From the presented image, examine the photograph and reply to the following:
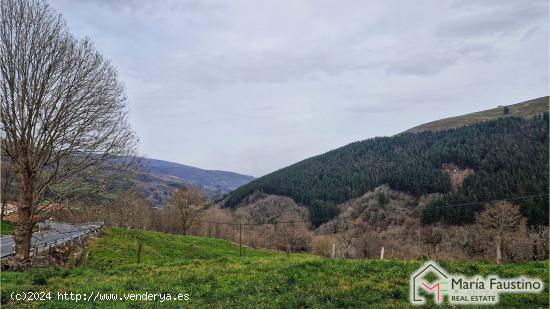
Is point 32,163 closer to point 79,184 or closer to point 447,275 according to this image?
point 79,184

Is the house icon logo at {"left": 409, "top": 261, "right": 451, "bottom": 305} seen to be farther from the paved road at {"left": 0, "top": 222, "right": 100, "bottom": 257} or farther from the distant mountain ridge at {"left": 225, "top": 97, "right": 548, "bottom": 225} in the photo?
the distant mountain ridge at {"left": 225, "top": 97, "right": 548, "bottom": 225}

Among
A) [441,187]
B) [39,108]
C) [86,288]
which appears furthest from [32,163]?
[441,187]

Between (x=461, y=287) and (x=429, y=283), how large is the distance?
1010 millimetres

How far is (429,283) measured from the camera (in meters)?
11.5

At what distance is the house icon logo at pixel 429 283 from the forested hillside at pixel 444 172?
3399 inches

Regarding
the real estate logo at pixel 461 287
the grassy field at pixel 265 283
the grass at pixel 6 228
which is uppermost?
the real estate logo at pixel 461 287

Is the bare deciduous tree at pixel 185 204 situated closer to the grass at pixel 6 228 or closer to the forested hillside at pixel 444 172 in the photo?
the grass at pixel 6 228

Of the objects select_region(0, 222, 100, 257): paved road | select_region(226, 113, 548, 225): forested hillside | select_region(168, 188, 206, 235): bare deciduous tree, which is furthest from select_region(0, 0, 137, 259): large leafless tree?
select_region(226, 113, 548, 225): forested hillside

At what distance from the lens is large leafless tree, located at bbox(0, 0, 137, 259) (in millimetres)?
17141

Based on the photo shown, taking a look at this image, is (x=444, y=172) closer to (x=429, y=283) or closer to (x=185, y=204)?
(x=185, y=204)

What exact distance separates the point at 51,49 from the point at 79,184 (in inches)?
274

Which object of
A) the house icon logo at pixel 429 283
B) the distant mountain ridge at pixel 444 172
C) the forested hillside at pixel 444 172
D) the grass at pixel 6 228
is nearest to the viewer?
the house icon logo at pixel 429 283

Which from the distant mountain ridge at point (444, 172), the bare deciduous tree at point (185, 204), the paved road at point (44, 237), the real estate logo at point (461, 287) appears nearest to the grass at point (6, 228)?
the paved road at point (44, 237)

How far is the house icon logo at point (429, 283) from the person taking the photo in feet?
34.4
